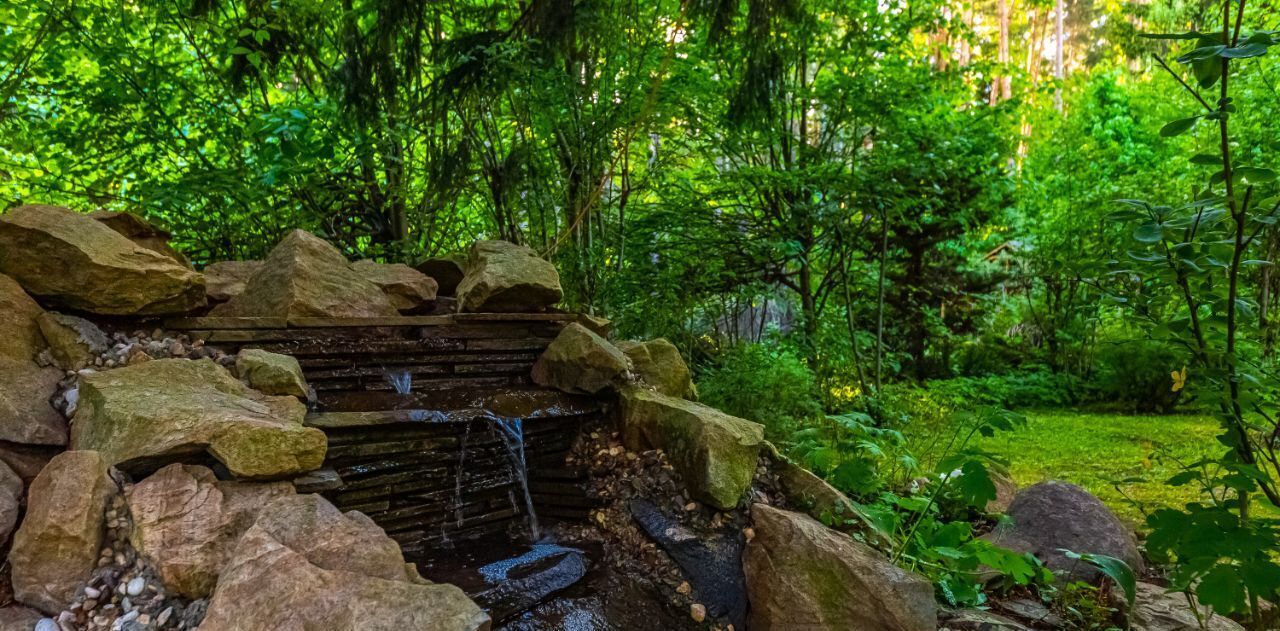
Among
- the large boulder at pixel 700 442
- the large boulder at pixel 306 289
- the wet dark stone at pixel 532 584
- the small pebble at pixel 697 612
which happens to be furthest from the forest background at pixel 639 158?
the wet dark stone at pixel 532 584

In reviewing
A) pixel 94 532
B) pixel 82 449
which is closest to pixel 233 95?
pixel 82 449

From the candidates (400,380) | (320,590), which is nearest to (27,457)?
(320,590)

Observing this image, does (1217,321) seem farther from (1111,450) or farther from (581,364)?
(1111,450)

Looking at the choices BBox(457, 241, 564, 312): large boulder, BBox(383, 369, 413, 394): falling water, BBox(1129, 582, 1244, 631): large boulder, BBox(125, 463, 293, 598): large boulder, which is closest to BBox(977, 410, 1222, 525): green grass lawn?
BBox(1129, 582, 1244, 631): large boulder

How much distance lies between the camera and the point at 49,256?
2592mm

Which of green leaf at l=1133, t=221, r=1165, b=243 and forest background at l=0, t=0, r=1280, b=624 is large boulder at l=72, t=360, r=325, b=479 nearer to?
forest background at l=0, t=0, r=1280, b=624

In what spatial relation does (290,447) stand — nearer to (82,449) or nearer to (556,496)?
(82,449)

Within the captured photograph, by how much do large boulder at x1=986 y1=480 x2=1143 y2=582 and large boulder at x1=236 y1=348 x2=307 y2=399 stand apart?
338 cm

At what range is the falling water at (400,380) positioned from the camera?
11.1 ft

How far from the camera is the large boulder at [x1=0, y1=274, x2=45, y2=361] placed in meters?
2.43

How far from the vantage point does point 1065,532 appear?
131 inches

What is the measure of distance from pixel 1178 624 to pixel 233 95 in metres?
6.38

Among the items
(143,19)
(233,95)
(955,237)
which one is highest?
(143,19)

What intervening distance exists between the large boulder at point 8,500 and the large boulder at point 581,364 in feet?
7.23
